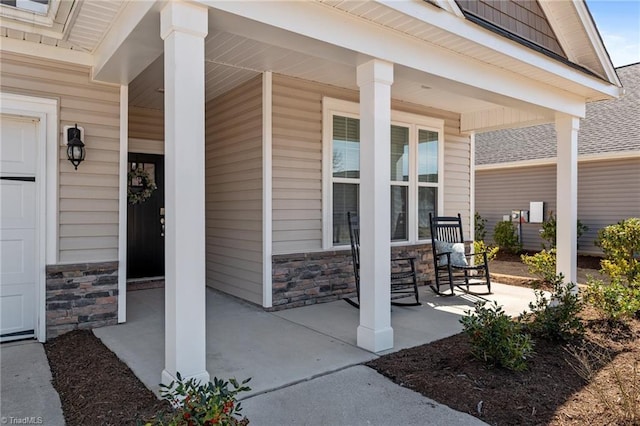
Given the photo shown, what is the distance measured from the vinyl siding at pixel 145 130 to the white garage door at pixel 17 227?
198 centimetres

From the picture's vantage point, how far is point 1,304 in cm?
372

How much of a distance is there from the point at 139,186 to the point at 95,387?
3.63m

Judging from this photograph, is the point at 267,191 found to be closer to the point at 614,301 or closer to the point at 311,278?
the point at 311,278

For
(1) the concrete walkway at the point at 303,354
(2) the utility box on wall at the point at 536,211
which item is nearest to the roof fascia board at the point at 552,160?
(2) the utility box on wall at the point at 536,211

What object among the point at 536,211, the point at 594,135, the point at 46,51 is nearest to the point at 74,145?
the point at 46,51

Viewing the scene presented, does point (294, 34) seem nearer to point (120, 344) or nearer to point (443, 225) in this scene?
point (120, 344)

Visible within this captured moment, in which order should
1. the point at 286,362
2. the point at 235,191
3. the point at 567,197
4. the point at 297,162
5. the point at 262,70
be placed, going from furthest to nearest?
the point at 567,197 → the point at 235,191 → the point at 297,162 → the point at 262,70 → the point at 286,362

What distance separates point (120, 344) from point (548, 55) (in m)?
4.99

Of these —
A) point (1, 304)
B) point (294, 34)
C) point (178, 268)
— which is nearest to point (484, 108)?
point (294, 34)

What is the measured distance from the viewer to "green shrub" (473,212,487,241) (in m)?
11.6

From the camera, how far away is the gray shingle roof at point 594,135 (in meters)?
9.25

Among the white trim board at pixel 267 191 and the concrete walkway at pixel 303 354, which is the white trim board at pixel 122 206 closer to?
the concrete walkway at pixel 303 354

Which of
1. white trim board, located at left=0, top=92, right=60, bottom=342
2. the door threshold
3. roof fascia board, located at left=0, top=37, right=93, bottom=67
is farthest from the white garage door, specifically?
the door threshold

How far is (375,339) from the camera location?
11.0 ft
